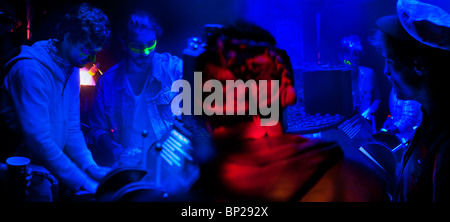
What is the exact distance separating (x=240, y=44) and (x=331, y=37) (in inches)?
31.8

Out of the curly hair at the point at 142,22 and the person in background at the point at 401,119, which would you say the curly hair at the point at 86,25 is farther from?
the person in background at the point at 401,119

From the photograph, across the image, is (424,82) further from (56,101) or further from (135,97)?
(56,101)

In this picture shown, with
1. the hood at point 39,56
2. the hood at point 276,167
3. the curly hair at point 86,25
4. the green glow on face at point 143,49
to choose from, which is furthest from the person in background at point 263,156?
the hood at point 39,56

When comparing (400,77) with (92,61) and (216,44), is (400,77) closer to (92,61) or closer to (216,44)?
(216,44)

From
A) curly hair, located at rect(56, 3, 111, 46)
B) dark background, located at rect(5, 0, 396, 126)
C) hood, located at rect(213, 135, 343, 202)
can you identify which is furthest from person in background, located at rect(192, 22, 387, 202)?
curly hair, located at rect(56, 3, 111, 46)

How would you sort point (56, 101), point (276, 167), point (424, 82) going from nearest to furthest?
point (276, 167), point (424, 82), point (56, 101)

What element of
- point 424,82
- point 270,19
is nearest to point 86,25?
point 270,19

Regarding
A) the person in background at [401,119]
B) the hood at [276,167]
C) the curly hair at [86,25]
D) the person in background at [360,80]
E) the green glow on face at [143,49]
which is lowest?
the hood at [276,167]

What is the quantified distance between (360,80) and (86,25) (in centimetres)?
163

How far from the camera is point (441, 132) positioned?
1610 mm

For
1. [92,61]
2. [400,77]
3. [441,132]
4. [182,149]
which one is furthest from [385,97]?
[92,61]

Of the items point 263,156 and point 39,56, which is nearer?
point 263,156

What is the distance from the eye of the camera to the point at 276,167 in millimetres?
1213

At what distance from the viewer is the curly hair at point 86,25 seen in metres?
1.82
